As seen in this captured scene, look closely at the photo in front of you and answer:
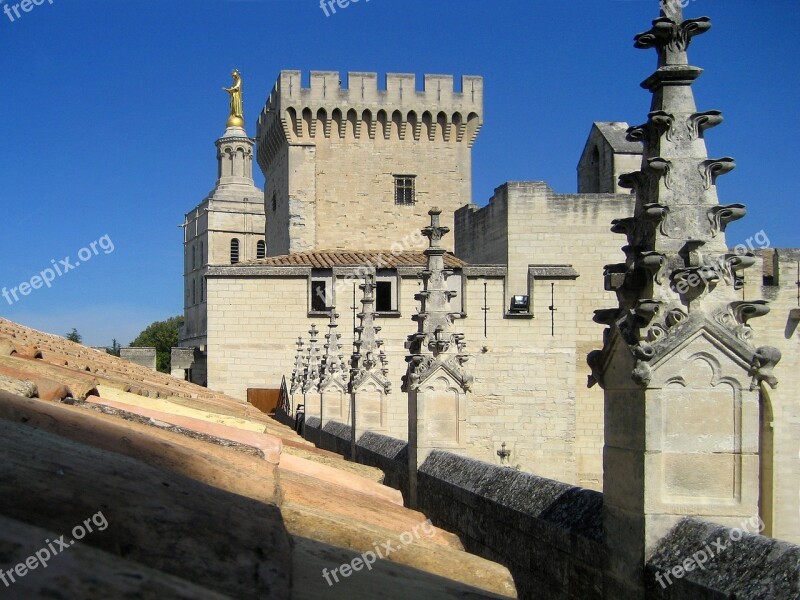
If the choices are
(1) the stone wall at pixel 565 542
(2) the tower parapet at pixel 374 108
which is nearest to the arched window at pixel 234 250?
(2) the tower parapet at pixel 374 108

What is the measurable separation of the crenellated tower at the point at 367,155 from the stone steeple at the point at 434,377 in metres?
24.9

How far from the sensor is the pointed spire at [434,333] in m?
9.84

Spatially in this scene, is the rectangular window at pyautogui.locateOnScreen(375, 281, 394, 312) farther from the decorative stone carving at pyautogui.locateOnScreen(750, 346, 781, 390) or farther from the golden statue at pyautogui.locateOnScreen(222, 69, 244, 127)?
the golden statue at pyautogui.locateOnScreen(222, 69, 244, 127)

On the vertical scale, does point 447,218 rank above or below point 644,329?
above

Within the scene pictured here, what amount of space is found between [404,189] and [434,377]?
27.1 m

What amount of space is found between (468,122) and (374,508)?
3411cm

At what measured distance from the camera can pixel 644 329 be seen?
407 centimetres

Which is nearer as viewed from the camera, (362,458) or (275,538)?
(275,538)

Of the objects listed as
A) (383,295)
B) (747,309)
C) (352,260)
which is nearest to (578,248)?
(383,295)

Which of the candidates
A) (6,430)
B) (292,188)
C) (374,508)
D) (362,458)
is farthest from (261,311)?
(6,430)

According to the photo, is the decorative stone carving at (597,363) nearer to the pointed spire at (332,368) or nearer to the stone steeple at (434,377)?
the stone steeple at (434,377)

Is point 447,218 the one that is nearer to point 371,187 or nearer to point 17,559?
point 371,187

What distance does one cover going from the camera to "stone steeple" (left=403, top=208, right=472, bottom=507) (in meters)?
9.20

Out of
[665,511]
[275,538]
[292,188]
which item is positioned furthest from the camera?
[292,188]
